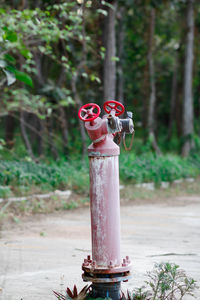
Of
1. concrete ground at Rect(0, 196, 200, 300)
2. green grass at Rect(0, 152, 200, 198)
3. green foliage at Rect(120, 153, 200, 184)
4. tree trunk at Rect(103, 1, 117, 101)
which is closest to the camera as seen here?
concrete ground at Rect(0, 196, 200, 300)

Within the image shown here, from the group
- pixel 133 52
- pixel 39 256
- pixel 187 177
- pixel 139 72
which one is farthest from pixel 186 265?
pixel 139 72

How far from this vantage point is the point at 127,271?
3572mm

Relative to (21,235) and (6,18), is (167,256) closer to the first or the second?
(21,235)

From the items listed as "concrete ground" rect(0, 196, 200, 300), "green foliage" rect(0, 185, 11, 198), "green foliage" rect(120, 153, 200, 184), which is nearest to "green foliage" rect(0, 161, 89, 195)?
"green foliage" rect(0, 185, 11, 198)

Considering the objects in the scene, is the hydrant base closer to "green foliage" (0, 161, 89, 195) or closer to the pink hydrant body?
the pink hydrant body

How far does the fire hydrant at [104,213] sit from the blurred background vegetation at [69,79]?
2110 millimetres

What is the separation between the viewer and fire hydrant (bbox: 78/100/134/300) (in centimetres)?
352

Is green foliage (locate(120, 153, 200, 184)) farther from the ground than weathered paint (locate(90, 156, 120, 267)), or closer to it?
farther from the ground

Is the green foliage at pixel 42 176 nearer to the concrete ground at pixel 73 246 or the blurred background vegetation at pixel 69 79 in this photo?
the blurred background vegetation at pixel 69 79

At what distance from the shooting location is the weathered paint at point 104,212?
11.6 ft

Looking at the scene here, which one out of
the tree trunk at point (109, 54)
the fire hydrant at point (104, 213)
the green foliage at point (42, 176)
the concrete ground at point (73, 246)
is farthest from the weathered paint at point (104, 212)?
the tree trunk at point (109, 54)

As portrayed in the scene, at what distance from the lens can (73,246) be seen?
6.37m

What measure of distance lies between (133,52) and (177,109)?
5905 millimetres

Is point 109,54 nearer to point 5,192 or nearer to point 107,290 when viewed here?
point 5,192
